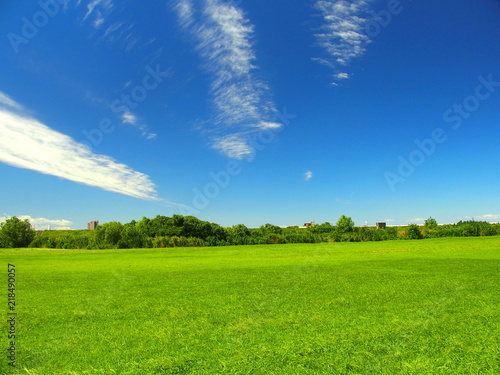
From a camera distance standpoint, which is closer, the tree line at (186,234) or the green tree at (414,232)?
the tree line at (186,234)

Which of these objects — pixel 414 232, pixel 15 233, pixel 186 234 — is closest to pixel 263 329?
pixel 414 232

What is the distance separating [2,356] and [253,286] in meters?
6.96

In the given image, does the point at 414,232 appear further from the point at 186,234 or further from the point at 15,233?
the point at 15,233

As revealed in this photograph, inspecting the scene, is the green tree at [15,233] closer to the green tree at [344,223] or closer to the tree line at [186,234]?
the tree line at [186,234]

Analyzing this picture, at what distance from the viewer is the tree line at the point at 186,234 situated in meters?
48.5

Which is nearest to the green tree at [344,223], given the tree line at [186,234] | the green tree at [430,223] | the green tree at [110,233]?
the tree line at [186,234]

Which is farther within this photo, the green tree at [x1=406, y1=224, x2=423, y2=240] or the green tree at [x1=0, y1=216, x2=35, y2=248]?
the green tree at [x1=406, y1=224, x2=423, y2=240]

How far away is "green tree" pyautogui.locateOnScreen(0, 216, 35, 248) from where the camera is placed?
5484 centimetres

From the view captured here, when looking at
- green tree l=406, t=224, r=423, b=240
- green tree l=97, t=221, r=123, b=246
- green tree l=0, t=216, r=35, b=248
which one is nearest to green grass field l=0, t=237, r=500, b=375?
green tree l=97, t=221, r=123, b=246

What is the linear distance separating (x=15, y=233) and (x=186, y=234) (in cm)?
3246

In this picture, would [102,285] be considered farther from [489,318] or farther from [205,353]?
[489,318]

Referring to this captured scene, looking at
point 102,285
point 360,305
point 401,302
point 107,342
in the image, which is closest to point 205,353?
point 107,342

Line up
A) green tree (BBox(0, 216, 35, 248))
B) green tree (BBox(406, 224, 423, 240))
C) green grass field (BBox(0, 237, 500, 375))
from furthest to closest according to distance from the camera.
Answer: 1. green tree (BBox(406, 224, 423, 240))
2. green tree (BBox(0, 216, 35, 248))
3. green grass field (BBox(0, 237, 500, 375))

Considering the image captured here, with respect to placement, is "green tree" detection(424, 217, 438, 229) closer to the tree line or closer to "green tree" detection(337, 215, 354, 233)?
the tree line
